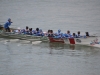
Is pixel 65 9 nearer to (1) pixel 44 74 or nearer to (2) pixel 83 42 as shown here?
(2) pixel 83 42

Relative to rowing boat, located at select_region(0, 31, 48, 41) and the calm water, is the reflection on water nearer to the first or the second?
the calm water

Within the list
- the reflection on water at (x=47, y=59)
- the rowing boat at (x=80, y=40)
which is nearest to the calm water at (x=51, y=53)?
the reflection on water at (x=47, y=59)

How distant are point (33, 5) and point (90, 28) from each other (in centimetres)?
2729

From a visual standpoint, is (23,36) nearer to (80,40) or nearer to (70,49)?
(70,49)

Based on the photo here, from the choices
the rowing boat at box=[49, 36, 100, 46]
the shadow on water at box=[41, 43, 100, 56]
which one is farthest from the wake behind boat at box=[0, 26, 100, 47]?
the shadow on water at box=[41, 43, 100, 56]

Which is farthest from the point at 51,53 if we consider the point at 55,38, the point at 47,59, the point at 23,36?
the point at 23,36

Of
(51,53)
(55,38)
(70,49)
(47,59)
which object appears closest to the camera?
(47,59)

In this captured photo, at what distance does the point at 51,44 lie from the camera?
119ft

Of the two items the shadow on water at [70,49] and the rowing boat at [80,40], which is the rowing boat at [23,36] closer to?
the shadow on water at [70,49]

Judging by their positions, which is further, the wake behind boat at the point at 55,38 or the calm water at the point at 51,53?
the wake behind boat at the point at 55,38

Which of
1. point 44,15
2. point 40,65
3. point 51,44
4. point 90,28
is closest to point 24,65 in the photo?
point 40,65

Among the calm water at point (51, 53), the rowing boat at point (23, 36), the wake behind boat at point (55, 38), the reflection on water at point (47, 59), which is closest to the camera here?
the reflection on water at point (47, 59)

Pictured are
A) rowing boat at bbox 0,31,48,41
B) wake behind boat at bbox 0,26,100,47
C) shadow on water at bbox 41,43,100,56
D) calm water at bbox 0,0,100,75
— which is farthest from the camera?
rowing boat at bbox 0,31,48,41

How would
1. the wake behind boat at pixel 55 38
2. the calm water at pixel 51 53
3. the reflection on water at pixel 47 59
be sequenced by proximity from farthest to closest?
1. the wake behind boat at pixel 55 38
2. the calm water at pixel 51 53
3. the reflection on water at pixel 47 59
